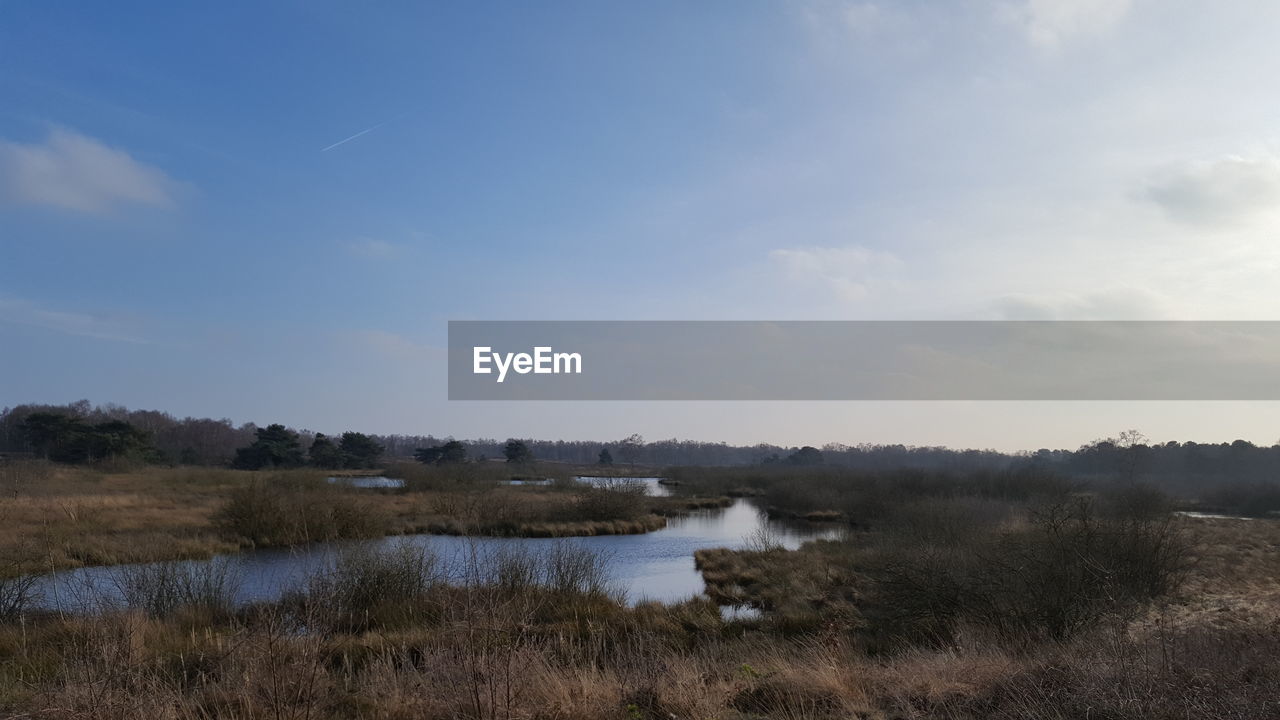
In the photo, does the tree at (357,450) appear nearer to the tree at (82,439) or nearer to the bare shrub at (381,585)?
the tree at (82,439)

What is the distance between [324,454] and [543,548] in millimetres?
68039

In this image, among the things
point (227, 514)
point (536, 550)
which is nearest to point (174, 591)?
point (536, 550)

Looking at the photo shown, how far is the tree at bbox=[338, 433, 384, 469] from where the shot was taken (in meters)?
93.4

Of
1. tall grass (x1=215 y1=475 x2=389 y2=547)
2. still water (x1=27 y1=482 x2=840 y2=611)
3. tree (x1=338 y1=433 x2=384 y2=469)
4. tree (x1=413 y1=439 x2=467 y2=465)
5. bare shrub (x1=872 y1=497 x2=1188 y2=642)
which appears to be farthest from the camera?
tree (x1=413 y1=439 x2=467 y2=465)

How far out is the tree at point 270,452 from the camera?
75312 millimetres

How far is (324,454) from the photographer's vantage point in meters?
85.9

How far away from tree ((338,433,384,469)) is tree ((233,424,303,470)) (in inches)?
502

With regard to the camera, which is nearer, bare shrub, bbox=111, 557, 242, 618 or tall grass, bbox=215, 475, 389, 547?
bare shrub, bbox=111, 557, 242, 618

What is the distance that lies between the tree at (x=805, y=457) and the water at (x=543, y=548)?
105210 mm

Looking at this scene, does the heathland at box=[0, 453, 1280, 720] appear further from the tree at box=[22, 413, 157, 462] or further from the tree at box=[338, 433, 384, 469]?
the tree at box=[338, 433, 384, 469]

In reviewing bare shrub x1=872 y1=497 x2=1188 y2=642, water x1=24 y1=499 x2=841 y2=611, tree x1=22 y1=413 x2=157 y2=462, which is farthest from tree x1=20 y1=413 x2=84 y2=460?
bare shrub x1=872 y1=497 x2=1188 y2=642

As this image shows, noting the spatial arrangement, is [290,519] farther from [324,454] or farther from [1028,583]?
[324,454]

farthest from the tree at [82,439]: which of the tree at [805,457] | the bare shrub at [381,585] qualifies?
the tree at [805,457]

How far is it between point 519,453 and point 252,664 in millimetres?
103115
